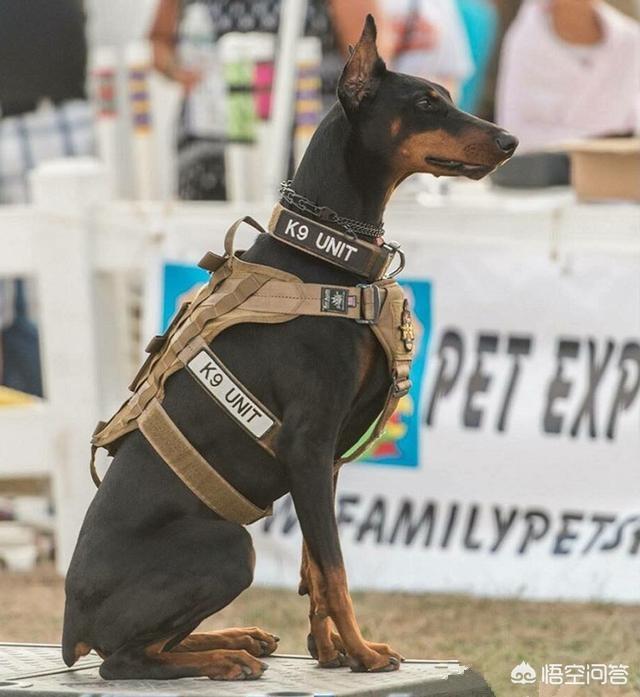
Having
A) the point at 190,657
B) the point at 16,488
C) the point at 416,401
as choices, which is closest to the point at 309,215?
the point at 190,657

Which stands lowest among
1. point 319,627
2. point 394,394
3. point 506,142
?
point 319,627

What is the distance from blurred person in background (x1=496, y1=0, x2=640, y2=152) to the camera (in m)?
7.05

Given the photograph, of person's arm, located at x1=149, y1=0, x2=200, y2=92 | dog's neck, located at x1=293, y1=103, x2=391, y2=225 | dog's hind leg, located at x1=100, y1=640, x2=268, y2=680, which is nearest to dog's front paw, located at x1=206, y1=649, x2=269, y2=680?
dog's hind leg, located at x1=100, y1=640, x2=268, y2=680

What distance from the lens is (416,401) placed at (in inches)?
228

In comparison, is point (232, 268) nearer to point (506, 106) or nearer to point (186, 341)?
point (186, 341)

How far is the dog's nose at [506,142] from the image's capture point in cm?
323

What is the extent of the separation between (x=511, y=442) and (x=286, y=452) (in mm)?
2474

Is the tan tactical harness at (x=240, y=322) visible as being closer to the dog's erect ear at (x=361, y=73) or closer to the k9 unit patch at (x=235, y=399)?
the k9 unit patch at (x=235, y=399)

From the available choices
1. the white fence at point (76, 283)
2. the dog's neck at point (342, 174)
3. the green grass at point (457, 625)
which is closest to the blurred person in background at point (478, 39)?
the white fence at point (76, 283)

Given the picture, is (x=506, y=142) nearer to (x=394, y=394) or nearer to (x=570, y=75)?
(x=394, y=394)

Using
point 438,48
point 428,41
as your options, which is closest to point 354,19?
point 428,41

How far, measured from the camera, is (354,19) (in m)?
6.79

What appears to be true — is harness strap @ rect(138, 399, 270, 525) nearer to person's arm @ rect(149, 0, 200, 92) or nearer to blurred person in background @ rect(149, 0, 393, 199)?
blurred person in background @ rect(149, 0, 393, 199)

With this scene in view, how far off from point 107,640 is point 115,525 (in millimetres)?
245
